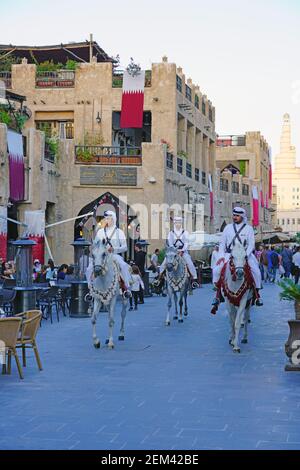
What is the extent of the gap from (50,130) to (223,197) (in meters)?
20.2

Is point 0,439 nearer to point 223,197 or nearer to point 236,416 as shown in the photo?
point 236,416

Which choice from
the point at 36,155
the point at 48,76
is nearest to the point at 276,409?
the point at 36,155

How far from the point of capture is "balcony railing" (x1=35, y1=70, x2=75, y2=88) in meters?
36.9

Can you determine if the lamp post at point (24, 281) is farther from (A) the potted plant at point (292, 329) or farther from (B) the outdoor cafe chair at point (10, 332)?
(A) the potted plant at point (292, 329)

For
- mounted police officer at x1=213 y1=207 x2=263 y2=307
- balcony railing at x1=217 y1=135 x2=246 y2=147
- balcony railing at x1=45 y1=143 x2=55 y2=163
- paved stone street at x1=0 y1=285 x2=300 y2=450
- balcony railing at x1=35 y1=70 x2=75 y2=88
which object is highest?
balcony railing at x1=217 y1=135 x2=246 y2=147

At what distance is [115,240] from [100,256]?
3.39 ft

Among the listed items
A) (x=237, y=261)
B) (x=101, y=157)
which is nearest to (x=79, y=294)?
(x=237, y=261)

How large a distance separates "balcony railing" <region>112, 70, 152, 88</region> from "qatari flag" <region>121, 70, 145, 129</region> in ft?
2.51

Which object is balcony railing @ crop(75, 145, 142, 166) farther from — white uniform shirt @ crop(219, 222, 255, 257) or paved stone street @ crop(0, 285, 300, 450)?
white uniform shirt @ crop(219, 222, 255, 257)

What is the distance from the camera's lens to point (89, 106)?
121 ft

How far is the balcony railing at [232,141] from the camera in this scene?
67.4m

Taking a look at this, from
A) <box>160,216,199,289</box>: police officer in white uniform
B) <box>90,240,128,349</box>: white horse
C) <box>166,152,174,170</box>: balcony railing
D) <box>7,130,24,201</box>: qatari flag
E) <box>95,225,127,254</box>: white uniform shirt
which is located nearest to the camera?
<box>90,240,128,349</box>: white horse

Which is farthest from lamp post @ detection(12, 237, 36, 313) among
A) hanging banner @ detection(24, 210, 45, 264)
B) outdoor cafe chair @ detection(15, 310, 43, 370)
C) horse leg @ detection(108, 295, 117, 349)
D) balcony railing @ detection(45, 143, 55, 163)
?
balcony railing @ detection(45, 143, 55, 163)

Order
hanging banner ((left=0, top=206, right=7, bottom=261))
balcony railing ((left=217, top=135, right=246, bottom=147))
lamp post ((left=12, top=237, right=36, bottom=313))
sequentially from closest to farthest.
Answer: lamp post ((left=12, top=237, right=36, bottom=313)), hanging banner ((left=0, top=206, right=7, bottom=261)), balcony railing ((left=217, top=135, right=246, bottom=147))
